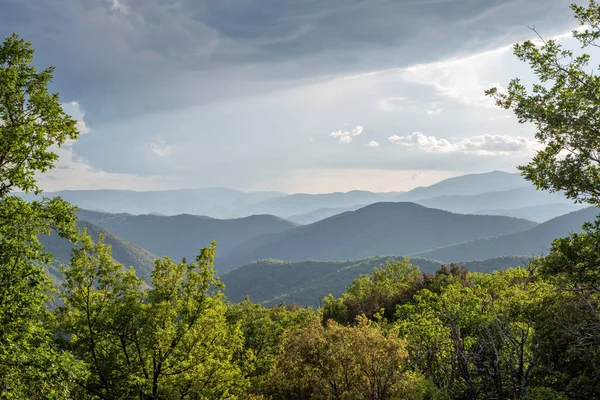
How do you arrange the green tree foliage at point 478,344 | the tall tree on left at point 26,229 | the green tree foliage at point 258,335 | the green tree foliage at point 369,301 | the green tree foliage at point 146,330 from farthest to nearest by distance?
the green tree foliage at point 369,301 < the green tree foliage at point 258,335 < the green tree foliage at point 146,330 < the green tree foliage at point 478,344 < the tall tree on left at point 26,229

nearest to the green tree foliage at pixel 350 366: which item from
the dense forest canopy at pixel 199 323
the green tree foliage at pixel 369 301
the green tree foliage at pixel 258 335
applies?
the dense forest canopy at pixel 199 323

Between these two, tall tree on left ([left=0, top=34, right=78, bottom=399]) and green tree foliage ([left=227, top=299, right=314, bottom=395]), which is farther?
green tree foliage ([left=227, top=299, right=314, bottom=395])

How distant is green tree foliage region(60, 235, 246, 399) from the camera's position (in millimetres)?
18375

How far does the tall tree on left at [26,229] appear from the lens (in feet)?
40.1

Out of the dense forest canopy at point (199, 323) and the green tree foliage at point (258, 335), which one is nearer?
the dense forest canopy at point (199, 323)

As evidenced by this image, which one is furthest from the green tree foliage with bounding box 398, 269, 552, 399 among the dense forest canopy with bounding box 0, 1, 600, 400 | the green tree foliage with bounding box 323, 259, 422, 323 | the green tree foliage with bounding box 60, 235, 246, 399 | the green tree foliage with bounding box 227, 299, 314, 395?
the green tree foliage with bounding box 323, 259, 422, 323

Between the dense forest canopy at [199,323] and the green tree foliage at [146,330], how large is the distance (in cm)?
7

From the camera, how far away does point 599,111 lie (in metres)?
14.7

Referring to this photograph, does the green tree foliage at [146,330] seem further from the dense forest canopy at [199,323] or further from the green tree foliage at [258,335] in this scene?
the green tree foliage at [258,335]

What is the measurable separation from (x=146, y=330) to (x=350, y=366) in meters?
9.96

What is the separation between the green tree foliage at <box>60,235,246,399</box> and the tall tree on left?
2.18 meters

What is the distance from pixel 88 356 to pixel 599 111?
25762 millimetres

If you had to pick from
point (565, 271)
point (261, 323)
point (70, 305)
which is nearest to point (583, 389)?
point (565, 271)

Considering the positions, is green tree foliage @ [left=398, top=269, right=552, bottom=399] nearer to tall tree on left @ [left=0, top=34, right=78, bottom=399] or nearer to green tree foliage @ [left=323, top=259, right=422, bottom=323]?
tall tree on left @ [left=0, top=34, right=78, bottom=399]
